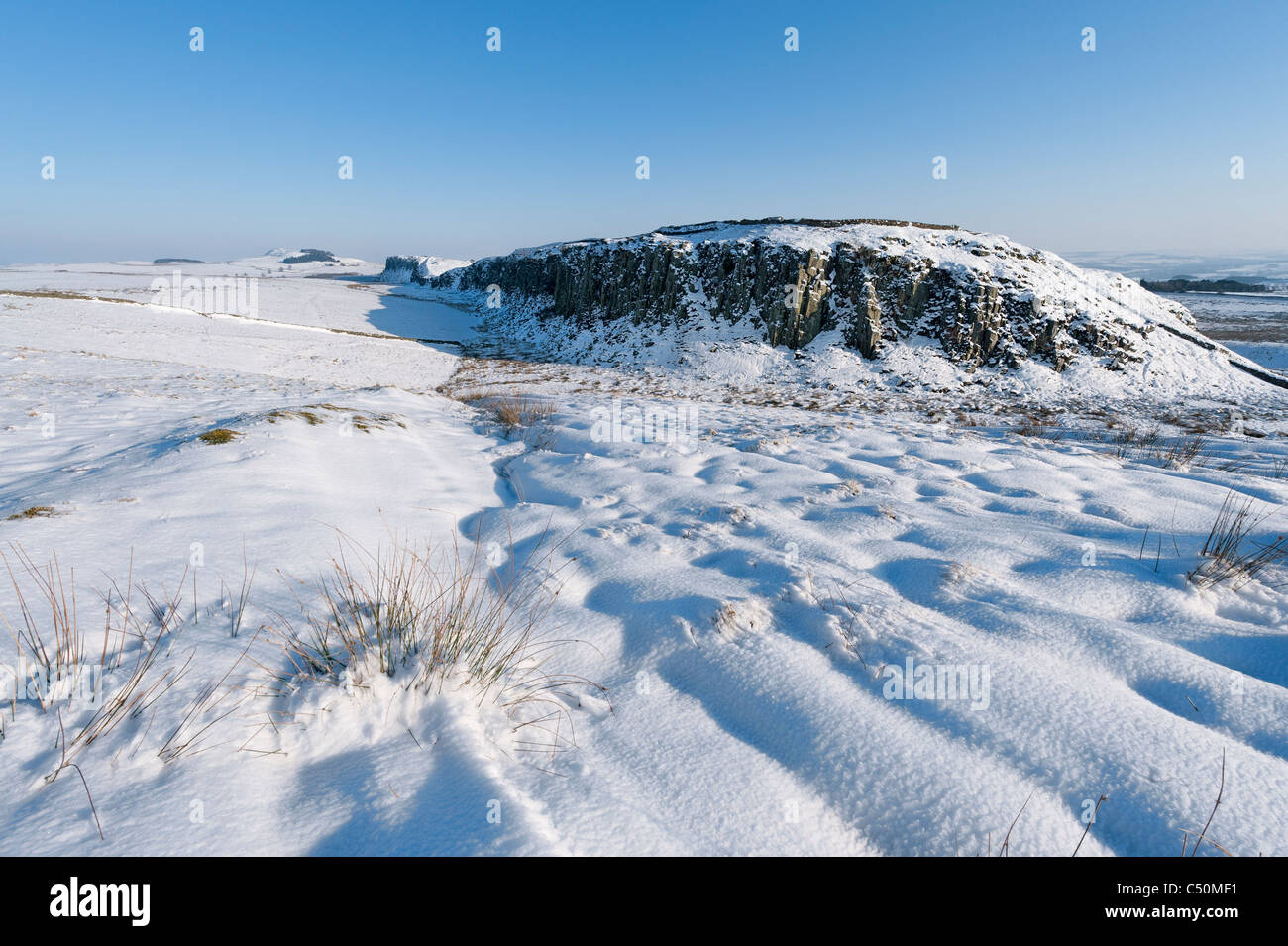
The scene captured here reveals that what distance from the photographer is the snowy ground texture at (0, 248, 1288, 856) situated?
154 cm

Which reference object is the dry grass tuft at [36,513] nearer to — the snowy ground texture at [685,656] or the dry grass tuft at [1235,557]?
the snowy ground texture at [685,656]

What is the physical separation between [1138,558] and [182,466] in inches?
275

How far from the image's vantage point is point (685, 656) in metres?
2.44

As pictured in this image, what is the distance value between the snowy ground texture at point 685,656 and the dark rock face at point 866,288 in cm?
1118

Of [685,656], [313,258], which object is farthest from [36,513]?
Answer: [313,258]

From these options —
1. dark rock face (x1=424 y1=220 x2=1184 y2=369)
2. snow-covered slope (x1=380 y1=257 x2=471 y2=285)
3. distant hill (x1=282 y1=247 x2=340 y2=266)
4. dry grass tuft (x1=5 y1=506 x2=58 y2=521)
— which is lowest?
dry grass tuft (x1=5 y1=506 x2=58 y2=521)

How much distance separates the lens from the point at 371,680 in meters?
1.96

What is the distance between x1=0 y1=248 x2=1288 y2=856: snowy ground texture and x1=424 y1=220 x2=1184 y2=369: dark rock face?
11184 mm

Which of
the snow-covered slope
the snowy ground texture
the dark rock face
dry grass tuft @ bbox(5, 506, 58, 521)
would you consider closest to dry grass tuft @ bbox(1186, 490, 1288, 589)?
the snowy ground texture

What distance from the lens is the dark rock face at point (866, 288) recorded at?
52.1ft

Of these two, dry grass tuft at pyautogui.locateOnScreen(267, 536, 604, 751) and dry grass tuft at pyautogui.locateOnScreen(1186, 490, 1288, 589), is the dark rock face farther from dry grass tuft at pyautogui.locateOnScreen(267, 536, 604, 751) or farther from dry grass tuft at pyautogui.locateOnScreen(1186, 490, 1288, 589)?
dry grass tuft at pyautogui.locateOnScreen(267, 536, 604, 751)

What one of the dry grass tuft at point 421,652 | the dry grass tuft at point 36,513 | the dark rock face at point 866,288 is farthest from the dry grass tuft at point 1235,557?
the dark rock face at point 866,288
